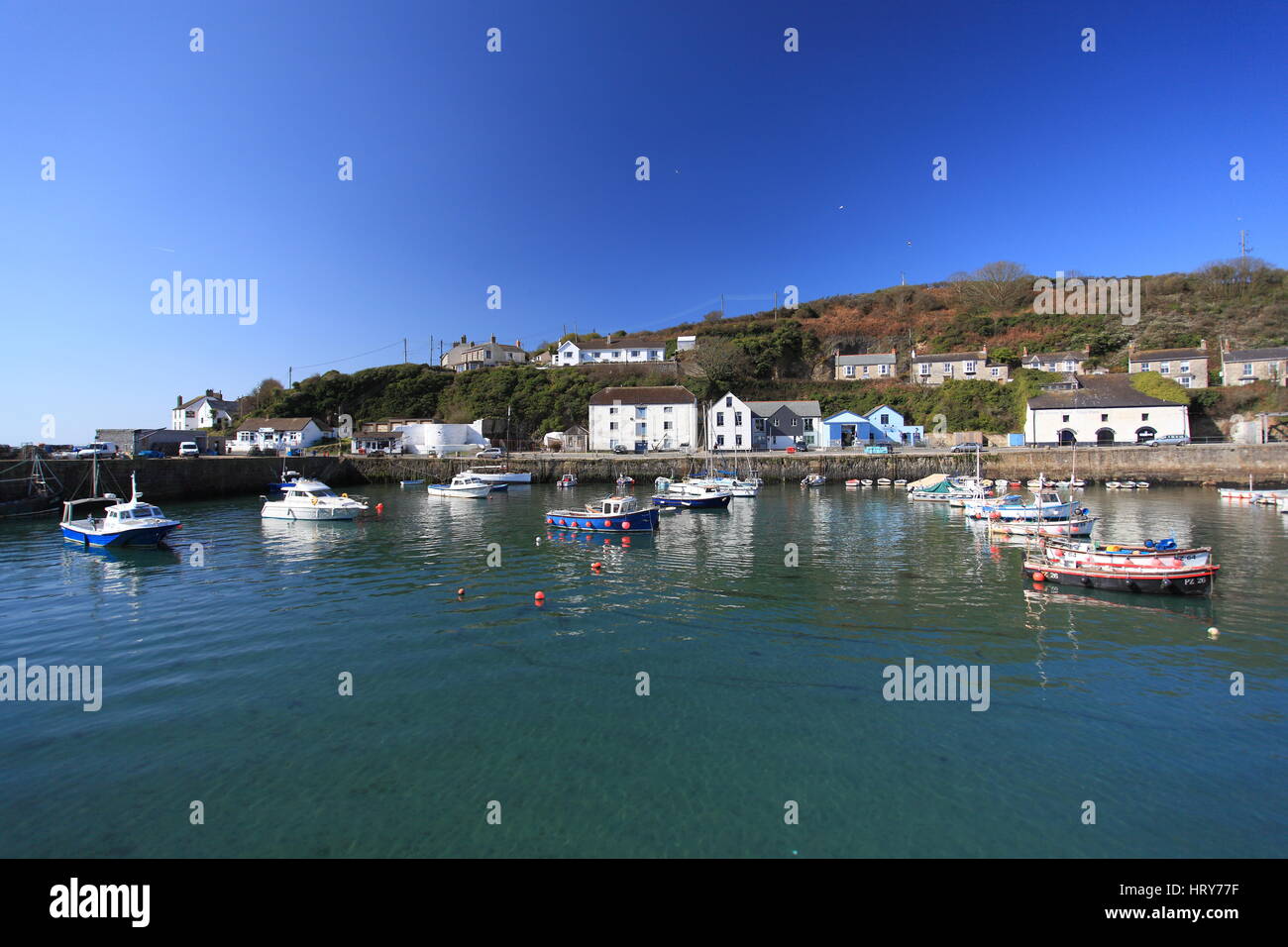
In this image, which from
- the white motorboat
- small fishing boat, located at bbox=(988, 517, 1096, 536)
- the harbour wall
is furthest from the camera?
the harbour wall

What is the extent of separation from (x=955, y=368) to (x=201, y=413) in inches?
4488

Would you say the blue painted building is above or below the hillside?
below

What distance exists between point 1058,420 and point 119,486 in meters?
89.6

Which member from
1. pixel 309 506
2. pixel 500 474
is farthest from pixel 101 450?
pixel 500 474

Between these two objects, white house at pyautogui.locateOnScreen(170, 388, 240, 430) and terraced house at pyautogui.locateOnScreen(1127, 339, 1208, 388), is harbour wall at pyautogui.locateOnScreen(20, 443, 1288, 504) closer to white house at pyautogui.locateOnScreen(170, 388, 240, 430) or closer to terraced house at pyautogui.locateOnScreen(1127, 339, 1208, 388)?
terraced house at pyautogui.locateOnScreen(1127, 339, 1208, 388)

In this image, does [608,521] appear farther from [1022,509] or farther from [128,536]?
[1022,509]

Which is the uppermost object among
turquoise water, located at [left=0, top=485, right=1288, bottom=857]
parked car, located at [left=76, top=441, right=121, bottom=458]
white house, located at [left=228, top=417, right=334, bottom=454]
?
white house, located at [left=228, top=417, right=334, bottom=454]

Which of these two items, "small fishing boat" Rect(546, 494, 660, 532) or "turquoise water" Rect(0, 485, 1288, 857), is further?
"small fishing boat" Rect(546, 494, 660, 532)

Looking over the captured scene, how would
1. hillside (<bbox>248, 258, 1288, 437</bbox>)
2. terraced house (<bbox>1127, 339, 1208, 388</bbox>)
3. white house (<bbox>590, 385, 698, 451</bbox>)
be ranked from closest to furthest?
terraced house (<bbox>1127, 339, 1208, 388</bbox>) < white house (<bbox>590, 385, 698, 451</bbox>) < hillside (<bbox>248, 258, 1288, 437</bbox>)

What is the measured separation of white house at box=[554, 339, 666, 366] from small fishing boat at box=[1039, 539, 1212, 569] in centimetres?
7699

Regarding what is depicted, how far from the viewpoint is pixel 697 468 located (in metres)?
62.7

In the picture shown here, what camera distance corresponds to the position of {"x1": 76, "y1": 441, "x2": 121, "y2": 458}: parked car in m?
48.9

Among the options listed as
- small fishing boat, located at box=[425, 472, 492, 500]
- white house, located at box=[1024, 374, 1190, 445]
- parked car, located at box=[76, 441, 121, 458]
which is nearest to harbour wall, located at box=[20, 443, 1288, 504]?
white house, located at box=[1024, 374, 1190, 445]
